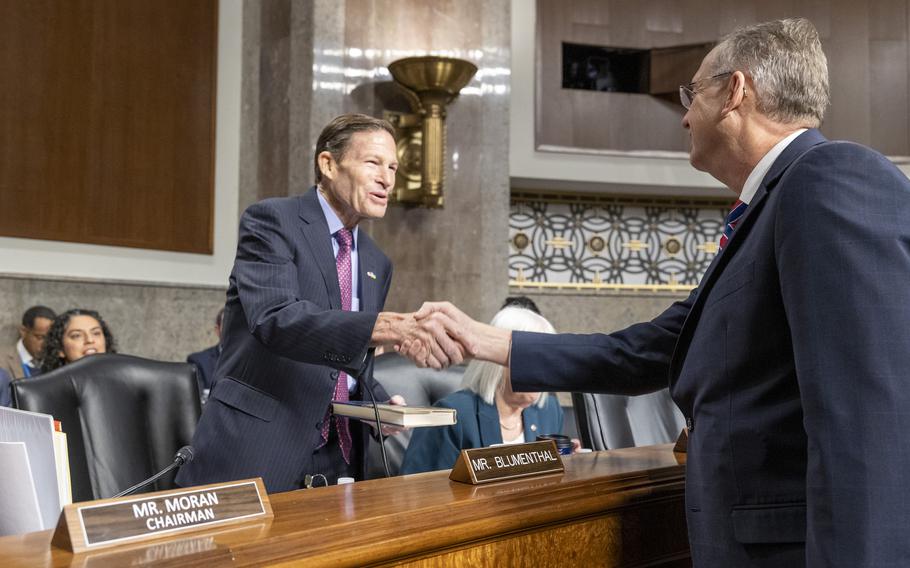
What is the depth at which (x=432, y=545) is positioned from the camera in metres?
1.38

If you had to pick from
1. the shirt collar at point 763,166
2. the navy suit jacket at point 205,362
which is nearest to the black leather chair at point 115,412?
the shirt collar at point 763,166

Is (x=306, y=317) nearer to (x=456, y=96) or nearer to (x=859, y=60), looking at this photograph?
(x=456, y=96)

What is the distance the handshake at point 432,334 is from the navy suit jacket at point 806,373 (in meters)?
0.71

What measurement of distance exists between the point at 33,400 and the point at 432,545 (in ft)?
5.10

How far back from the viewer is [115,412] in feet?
8.62

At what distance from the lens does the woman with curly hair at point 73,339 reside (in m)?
5.11

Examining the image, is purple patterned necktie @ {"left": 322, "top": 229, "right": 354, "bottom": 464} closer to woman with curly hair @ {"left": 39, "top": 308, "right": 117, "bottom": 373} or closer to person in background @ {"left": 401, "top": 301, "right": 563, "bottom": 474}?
person in background @ {"left": 401, "top": 301, "right": 563, "bottom": 474}

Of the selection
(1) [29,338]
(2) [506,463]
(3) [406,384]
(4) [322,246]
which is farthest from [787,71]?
(1) [29,338]

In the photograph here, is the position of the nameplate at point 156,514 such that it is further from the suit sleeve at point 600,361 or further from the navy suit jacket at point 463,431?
the navy suit jacket at point 463,431

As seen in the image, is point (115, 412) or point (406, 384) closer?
point (115, 412)

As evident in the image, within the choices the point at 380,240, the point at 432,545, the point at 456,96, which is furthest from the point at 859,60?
the point at 432,545

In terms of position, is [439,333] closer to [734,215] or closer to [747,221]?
[734,215]

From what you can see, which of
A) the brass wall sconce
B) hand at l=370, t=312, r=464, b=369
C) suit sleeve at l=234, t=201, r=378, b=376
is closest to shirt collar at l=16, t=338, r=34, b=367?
the brass wall sconce

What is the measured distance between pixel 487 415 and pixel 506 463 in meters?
1.37
